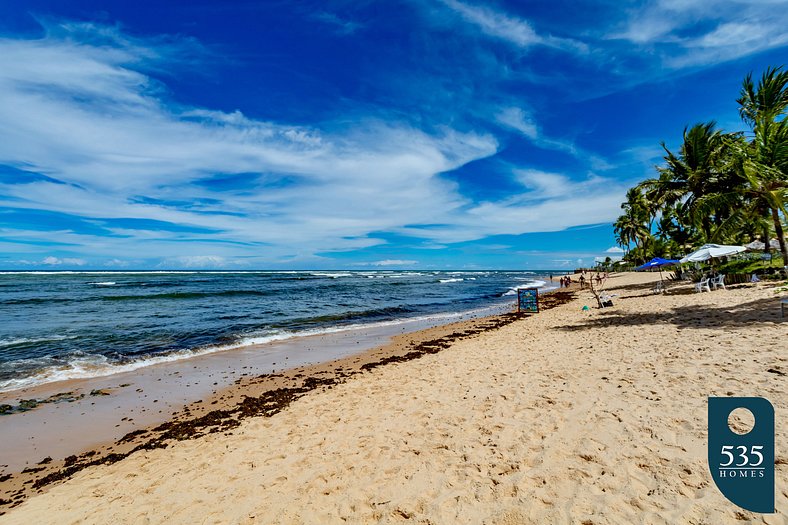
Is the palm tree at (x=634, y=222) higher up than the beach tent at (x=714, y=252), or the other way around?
the palm tree at (x=634, y=222)

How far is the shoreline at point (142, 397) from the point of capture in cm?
597

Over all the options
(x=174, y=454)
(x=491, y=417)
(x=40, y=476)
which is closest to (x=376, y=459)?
(x=491, y=417)

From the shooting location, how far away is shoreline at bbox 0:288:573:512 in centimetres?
597

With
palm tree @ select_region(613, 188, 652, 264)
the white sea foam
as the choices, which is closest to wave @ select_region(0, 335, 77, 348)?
the white sea foam

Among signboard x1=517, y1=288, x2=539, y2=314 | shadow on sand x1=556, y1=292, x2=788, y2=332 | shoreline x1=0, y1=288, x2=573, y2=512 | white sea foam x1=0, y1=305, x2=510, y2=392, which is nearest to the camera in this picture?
shoreline x1=0, y1=288, x2=573, y2=512

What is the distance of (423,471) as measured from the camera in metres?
4.19

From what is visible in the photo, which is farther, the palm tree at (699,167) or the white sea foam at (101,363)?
the palm tree at (699,167)

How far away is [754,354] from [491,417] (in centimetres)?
542

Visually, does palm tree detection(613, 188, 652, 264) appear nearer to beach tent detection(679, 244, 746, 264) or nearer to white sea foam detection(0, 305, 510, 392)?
beach tent detection(679, 244, 746, 264)

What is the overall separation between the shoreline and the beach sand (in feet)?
3.58

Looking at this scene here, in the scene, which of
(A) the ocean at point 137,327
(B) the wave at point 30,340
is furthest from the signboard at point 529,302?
(B) the wave at point 30,340

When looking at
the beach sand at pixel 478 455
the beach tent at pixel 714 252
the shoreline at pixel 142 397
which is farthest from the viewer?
the beach tent at pixel 714 252

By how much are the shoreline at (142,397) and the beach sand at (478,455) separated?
109 cm

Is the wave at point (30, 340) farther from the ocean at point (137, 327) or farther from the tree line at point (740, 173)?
the tree line at point (740, 173)
